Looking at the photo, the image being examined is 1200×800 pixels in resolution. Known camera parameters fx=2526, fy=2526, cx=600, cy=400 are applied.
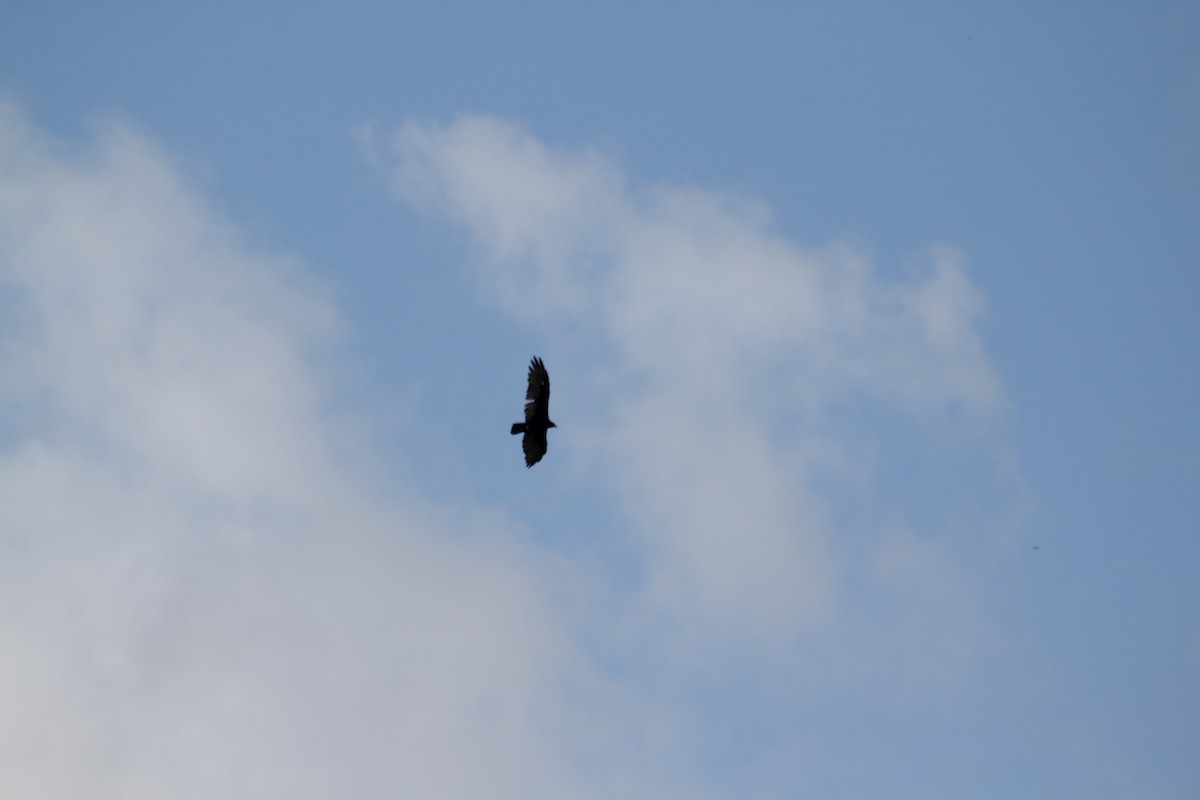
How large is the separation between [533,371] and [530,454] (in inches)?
177

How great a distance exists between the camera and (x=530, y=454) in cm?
12681

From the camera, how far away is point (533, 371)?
12506cm
